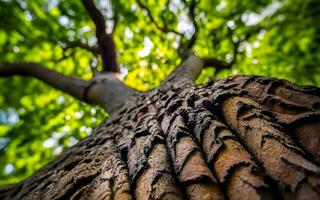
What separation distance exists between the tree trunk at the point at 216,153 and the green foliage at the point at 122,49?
3.73 m

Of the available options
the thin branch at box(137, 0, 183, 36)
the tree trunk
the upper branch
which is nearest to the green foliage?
the thin branch at box(137, 0, 183, 36)

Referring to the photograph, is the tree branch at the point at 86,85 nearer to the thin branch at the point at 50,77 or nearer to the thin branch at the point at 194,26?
the thin branch at the point at 50,77

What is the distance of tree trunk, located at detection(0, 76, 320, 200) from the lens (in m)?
0.68

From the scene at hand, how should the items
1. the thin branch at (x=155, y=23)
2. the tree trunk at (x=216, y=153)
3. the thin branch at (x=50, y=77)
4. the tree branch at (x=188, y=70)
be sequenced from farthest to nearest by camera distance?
the thin branch at (x=155, y=23) < the thin branch at (x=50, y=77) < the tree branch at (x=188, y=70) < the tree trunk at (x=216, y=153)

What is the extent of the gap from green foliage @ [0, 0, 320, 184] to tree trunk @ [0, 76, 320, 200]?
3.73 m

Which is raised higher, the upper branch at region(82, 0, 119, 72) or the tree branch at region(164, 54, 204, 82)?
the upper branch at region(82, 0, 119, 72)

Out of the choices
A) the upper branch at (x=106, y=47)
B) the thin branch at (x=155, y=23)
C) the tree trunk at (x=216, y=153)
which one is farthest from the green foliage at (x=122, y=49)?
the tree trunk at (x=216, y=153)

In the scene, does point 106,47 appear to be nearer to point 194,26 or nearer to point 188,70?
point 188,70

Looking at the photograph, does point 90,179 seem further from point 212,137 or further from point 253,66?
point 253,66

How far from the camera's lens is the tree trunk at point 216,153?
26.8 inches

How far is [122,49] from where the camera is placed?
19.1 feet

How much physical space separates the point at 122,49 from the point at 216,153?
5257 millimetres

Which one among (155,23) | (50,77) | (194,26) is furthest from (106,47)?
(194,26)

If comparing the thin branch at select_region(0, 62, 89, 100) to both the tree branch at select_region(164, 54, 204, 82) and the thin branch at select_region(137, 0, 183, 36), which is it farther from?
the thin branch at select_region(137, 0, 183, 36)
